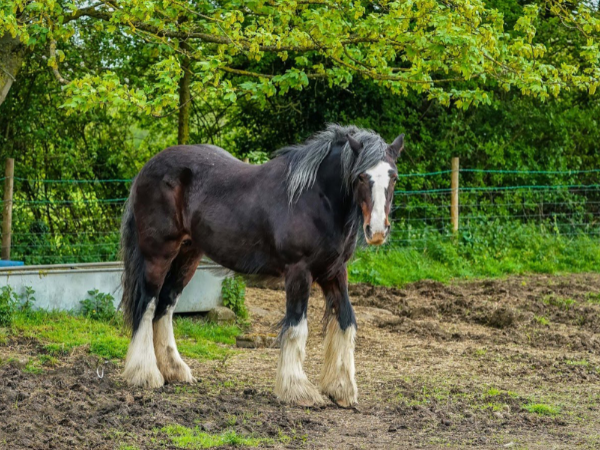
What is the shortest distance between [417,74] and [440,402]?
342 cm

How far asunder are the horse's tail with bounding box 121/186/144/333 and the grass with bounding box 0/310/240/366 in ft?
1.65

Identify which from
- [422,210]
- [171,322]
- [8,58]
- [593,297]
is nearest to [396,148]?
[171,322]

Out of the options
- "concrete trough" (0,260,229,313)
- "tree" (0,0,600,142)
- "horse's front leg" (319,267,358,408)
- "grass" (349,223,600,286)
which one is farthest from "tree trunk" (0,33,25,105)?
"grass" (349,223,600,286)

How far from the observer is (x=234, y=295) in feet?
27.4

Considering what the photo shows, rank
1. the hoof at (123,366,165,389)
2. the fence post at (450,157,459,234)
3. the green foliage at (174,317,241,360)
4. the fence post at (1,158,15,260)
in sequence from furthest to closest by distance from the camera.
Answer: the fence post at (450,157,459,234), the fence post at (1,158,15,260), the green foliage at (174,317,241,360), the hoof at (123,366,165,389)

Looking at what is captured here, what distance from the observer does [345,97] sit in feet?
43.2

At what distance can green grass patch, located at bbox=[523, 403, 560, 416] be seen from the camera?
202 inches

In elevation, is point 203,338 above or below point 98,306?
below

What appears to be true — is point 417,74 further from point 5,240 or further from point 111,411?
point 5,240

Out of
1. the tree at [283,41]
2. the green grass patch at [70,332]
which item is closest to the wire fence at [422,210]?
the green grass patch at [70,332]

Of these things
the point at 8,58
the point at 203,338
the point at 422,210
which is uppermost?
the point at 8,58

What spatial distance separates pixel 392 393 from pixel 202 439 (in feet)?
5.90

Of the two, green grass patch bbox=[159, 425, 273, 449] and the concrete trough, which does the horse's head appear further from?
the concrete trough

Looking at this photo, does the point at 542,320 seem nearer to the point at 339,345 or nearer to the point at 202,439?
the point at 339,345
